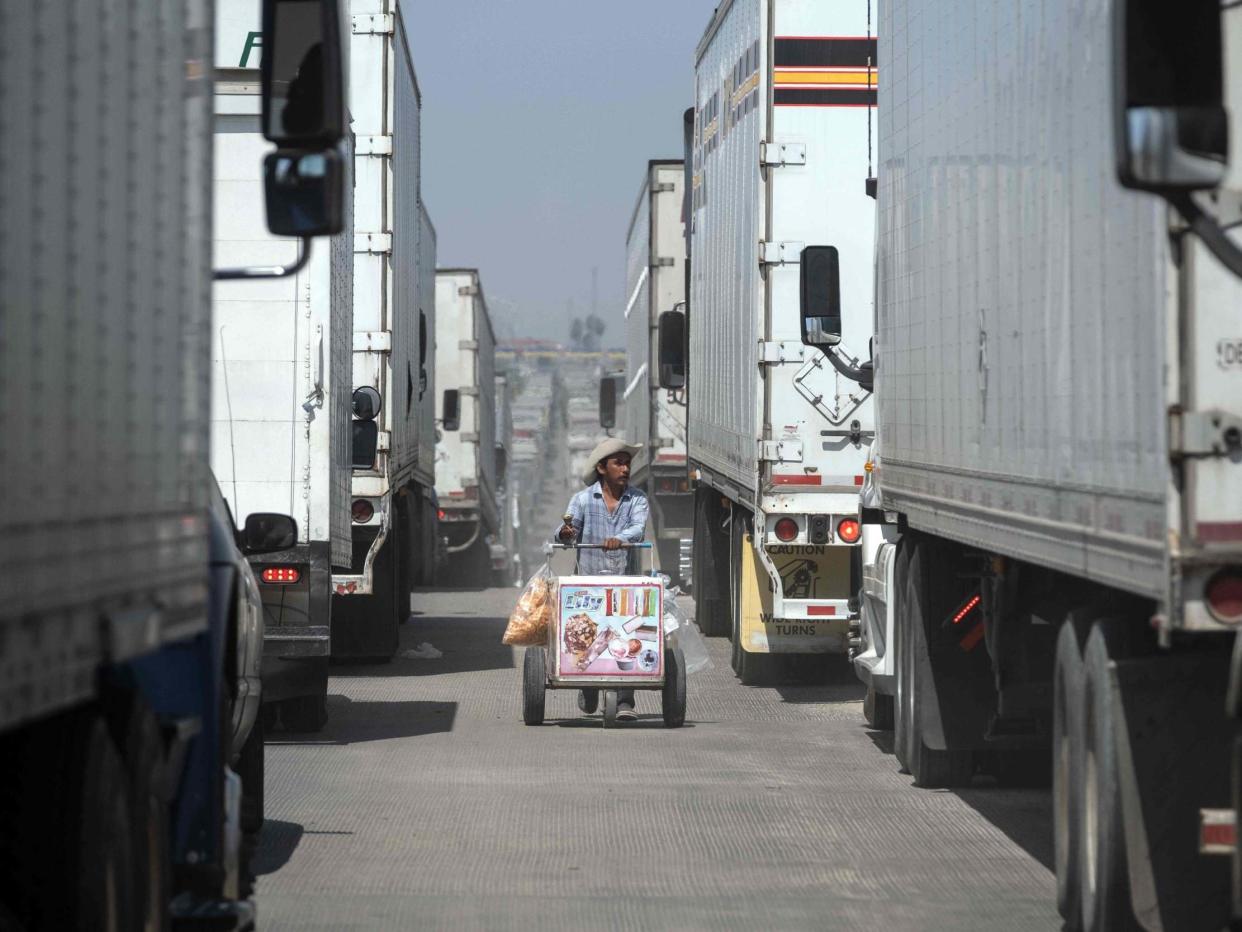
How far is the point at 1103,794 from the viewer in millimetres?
7078

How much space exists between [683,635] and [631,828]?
4.46 meters

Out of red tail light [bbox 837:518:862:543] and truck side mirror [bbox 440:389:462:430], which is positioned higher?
truck side mirror [bbox 440:389:462:430]

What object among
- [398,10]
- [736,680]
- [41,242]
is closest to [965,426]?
[41,242]

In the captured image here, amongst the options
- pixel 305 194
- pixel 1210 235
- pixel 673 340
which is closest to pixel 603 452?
pixel 305 194

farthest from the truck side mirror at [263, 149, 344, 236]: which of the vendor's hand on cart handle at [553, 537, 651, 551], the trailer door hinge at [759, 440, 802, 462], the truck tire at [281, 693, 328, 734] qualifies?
the trailer door hinge at [759, 440, 802, 462]

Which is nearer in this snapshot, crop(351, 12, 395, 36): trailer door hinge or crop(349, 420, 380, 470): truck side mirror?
crop(349, 420, 380, 470): truck side mirror

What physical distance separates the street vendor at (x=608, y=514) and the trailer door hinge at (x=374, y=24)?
173 inches

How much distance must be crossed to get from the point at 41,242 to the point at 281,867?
567 cm

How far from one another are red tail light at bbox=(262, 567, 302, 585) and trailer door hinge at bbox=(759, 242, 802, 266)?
459 centimetres

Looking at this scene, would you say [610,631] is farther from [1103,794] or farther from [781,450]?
[1103,794]

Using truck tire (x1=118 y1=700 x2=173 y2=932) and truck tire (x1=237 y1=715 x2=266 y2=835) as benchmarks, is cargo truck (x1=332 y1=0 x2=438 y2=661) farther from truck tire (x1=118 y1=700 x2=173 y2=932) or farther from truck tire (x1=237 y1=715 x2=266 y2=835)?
truck tire (x1=118 y1=700 x2=173 y2=932)

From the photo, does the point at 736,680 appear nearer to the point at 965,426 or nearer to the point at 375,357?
the point at 375,357

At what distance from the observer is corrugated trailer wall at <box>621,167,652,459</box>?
29469mm

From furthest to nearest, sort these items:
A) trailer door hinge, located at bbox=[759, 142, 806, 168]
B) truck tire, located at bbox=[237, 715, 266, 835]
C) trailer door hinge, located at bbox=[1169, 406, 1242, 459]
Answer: trailer door hinge, located at bbox=[759, 142, 806, 168] → truck tire, located at bbox=[237, 715, 266, 835] → trailer door hinge, located at bbox=[1169, 406, 1242, 459]
